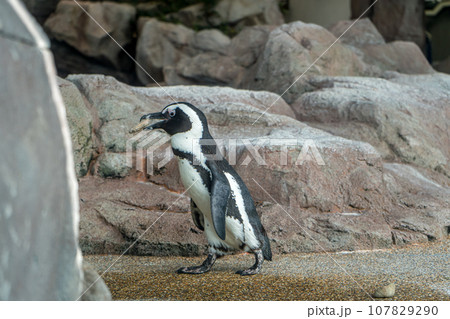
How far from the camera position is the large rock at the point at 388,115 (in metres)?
5.16

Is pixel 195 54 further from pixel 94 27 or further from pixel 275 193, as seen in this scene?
pixel 275 193

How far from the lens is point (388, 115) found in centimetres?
532

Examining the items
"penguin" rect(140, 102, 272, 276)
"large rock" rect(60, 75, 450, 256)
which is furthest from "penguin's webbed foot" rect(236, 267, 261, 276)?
"large rock" rect(60, 75, 450, 256)

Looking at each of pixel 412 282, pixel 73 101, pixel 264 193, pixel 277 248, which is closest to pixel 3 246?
pixel 412 282

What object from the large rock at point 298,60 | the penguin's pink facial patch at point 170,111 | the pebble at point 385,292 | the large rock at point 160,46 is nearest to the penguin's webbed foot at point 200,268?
the penguin's pink facial patch at point 170,111

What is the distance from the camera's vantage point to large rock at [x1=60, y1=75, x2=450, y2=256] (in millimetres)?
3760

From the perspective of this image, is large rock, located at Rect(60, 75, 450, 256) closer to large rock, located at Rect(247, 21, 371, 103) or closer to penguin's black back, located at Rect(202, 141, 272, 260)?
penguin's black back, located at Rect(202, 141, 272, 260)

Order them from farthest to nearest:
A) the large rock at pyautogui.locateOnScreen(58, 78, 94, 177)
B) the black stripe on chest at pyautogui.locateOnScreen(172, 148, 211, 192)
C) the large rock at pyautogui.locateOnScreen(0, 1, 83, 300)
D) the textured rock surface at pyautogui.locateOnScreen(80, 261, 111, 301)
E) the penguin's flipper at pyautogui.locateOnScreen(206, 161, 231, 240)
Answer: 1. the large rock at pyautogui.locateOnScreen(58, 78, 94, 177)
2. the black stripe on chest at pyautogui.locateOnScreen(172, 148, 211, 192)
3. the penguin's flipper at pyautogui.locateOnScreen(206, 161, 231, 240)
4. the textured rock surface at pyautogui.locateOnScreen(80, 261, 111, 301)
5. the large rock at pyautogui.locateOnScreen(0, 1, 83, 300)

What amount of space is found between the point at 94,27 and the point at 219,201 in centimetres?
852

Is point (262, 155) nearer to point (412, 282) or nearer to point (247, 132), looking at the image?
point (247, 132)

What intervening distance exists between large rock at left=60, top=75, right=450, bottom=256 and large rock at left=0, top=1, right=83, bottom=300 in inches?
93.6

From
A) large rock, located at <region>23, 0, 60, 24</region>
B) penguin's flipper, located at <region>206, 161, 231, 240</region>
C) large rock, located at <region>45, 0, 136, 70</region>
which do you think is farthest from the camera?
large rock, located at <region>23, 0, 60, 24</region>

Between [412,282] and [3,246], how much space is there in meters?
2.30

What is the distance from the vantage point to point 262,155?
4117mm
